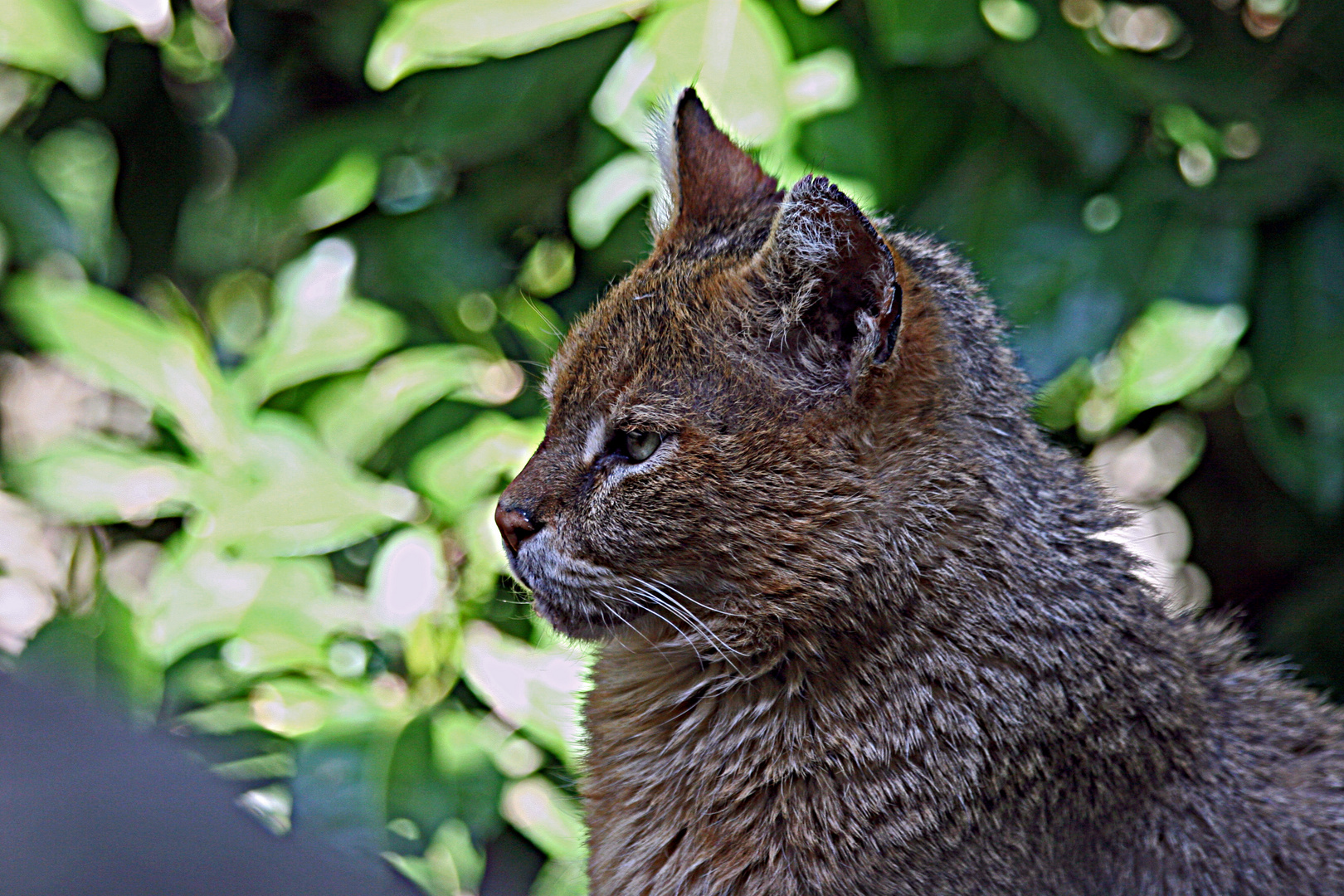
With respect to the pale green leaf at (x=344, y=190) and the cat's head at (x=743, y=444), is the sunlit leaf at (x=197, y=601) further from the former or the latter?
the cat's head at (x=743, y=444)

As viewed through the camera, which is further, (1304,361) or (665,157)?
(1304,361)

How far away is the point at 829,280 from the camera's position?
5.94 feet

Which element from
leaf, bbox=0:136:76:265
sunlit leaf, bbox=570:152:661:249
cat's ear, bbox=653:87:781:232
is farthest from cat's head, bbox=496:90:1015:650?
leaf, bbox=0:136:76:265

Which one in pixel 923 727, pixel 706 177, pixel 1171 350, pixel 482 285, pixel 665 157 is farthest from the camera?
pixel 482 285

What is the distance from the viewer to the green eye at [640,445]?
187 centimetres

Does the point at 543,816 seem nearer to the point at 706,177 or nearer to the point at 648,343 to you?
the point at 648,343

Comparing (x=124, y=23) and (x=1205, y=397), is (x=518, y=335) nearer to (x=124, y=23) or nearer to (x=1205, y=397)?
(x=124, y=23)

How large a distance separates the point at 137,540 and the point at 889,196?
2231mm

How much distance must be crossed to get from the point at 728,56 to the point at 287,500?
50.3 inches

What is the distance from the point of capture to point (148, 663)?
8.25 ft

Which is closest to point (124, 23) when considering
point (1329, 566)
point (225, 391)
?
point (225, 391)

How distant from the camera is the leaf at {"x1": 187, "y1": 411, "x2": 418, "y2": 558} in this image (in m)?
2.43

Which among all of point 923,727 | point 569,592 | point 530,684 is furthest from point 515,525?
point 530,684

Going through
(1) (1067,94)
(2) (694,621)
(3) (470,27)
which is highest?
(1) (1067,94)
